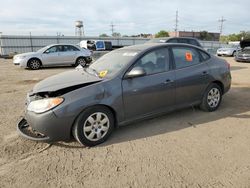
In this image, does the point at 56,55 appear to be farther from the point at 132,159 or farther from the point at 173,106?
the point at 132,159

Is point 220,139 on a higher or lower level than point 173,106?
lower

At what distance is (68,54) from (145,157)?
36.4 feet

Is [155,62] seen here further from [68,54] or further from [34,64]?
[68,54]

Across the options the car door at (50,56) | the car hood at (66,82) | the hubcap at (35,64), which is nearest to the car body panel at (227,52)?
the car door at (50,56)

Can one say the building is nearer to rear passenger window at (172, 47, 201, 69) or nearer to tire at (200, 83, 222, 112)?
tire at (200, 83, 222, 112)

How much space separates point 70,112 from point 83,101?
243mm

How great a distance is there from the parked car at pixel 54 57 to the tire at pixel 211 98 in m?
9.85

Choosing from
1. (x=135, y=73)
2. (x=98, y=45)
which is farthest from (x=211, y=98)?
(x=98, y=45)

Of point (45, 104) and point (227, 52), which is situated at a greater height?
point (227, 52)

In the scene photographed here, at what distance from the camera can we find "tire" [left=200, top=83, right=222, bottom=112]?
4911 millimetres

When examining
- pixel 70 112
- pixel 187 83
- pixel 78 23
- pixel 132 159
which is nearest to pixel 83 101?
pixel 70 112

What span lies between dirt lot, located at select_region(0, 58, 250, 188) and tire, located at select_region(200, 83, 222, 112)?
15.5 inches

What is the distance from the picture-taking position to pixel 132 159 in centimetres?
319

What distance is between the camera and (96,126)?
140 inches
